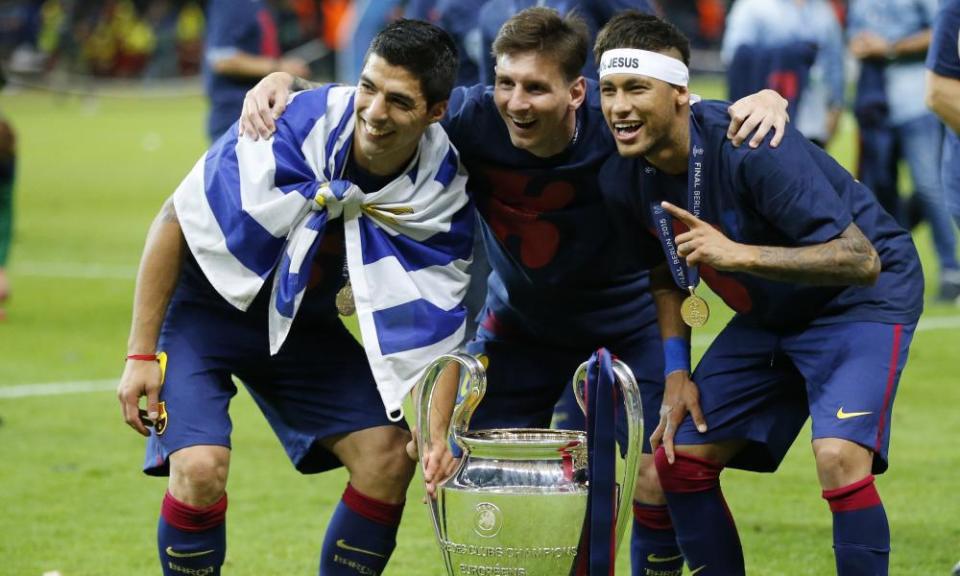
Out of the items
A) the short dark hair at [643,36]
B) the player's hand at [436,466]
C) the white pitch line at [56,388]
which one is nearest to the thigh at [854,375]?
the short dark hair at [643,36]

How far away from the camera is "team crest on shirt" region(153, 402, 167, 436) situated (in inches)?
178

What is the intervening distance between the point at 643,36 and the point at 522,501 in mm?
1251

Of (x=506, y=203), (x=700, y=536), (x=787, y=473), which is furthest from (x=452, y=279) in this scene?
(x=787, y=473)

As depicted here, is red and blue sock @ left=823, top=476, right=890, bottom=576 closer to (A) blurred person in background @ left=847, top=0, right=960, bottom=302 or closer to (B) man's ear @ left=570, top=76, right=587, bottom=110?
(B) man's ear @ left=570, top=76, right=587, bottom=110

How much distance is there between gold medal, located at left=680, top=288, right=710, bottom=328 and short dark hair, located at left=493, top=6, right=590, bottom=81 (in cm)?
72

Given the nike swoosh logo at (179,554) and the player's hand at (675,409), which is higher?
the player's hand at (675,409)

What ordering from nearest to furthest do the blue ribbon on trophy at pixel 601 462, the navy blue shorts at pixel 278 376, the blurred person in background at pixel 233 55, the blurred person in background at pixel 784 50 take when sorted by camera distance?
1. the blue ribbon on trophy at pixel 601 462
2. the navy blue shorts at pixel 278 376
3. the blurred person in background at pixel 233 55
4. the blurred person in background at pixel 784 50

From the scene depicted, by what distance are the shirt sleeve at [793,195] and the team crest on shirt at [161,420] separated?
169cm

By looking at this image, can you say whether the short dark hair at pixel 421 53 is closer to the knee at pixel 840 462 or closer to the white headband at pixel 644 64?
the white headband at pixel 644 64

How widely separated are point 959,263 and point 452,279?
6.77 m

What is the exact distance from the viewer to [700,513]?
4.46 metres

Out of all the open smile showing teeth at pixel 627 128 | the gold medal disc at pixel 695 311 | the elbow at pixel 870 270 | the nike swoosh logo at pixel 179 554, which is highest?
the open smile showing teeth at pixel 627 128

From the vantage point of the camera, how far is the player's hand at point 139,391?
177 inches

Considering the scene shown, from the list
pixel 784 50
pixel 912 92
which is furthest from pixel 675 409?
pixel 912 92
